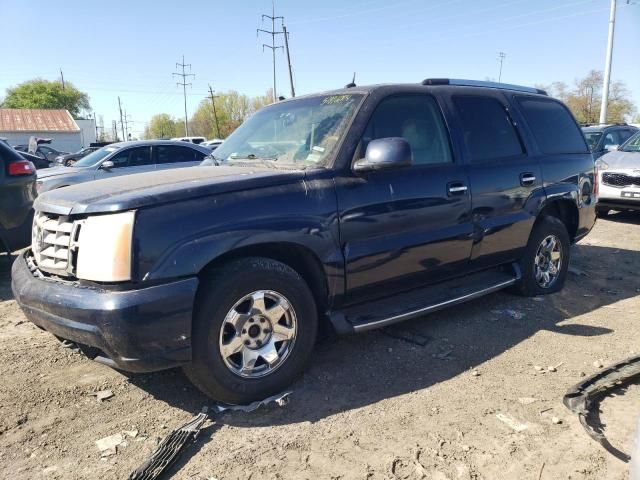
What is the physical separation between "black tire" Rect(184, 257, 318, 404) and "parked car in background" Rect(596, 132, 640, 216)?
7.64 metres

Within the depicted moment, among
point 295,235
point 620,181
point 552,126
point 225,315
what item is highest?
point 552,126

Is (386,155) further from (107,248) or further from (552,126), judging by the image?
(552,126)

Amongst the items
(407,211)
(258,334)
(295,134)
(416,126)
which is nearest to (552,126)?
(416,126)

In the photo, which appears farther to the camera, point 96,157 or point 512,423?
point 96,157

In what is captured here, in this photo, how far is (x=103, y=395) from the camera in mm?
3240

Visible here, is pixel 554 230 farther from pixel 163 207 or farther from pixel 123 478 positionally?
pixel 123 478

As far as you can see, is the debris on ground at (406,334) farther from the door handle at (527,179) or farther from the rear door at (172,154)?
the rear door at (172,154)

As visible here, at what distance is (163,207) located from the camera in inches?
106

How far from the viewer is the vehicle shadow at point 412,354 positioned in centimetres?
313

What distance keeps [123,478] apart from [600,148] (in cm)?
1255

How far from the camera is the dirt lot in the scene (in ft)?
8.30

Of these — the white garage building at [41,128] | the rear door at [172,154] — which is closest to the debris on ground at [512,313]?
the rear door at [172,154]

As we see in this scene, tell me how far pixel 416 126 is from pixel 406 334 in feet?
5.39

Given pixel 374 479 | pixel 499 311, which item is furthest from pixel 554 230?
pixel 374 479
